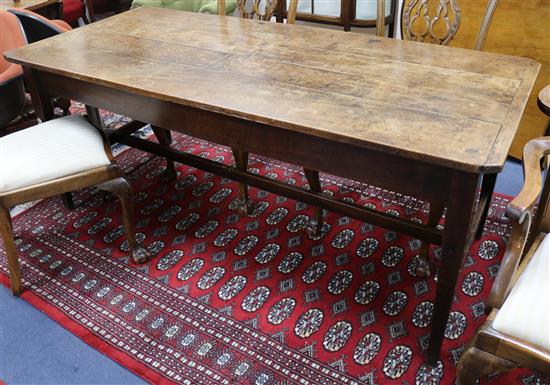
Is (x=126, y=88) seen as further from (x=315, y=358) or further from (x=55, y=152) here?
(x=315, y=358)

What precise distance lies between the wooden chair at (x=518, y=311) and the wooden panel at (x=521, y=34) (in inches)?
50.2

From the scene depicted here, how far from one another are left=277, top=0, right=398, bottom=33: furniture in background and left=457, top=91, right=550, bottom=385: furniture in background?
2.03 metres

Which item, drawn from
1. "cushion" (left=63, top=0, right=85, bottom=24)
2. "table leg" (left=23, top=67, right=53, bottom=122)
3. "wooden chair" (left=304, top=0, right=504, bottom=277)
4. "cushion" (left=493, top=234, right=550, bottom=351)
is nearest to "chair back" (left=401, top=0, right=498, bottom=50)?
"wooden chair" (left=304, top=0, right=504, bottom=277)

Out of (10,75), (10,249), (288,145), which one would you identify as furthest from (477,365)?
(10,75)

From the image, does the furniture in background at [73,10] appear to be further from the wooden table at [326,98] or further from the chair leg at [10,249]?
the chair leg at [10,249]

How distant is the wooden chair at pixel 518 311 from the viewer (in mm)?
1016

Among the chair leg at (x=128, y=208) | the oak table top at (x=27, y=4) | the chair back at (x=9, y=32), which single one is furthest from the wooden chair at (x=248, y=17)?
the oak table top at (x=27, y=4)

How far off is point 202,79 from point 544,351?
1.20m

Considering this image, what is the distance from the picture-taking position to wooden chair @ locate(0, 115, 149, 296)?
5.47 ft

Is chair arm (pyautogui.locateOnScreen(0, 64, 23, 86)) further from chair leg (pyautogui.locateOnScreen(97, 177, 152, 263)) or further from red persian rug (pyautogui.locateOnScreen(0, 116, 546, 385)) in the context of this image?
chair leg (pyautogui.locateOnScreen(97, 177, 152, 263))

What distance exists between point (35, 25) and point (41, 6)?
2.22 feet

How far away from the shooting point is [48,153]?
1749 mm

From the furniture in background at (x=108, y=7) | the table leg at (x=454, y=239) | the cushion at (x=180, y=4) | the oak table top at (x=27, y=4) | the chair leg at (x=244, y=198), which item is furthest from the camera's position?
the furniture in background at (x=108, y=7)

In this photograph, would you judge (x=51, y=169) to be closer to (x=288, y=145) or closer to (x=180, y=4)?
(x=288, y=145)
